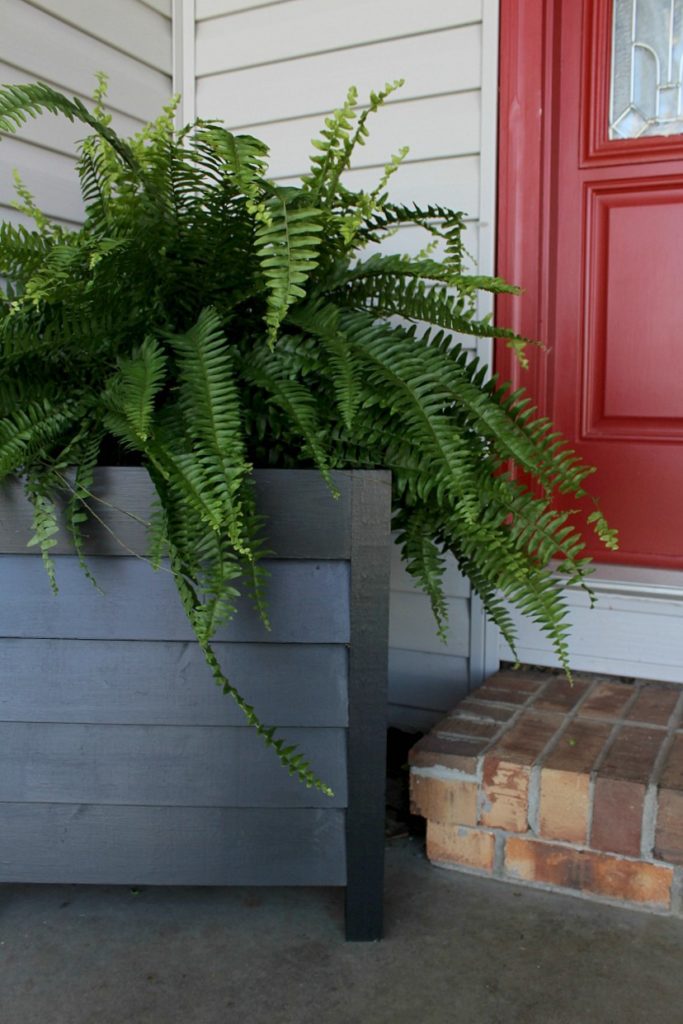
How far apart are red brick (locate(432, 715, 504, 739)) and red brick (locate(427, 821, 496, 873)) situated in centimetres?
16

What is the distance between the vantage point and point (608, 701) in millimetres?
1803

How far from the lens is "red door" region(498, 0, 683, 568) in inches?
73.7

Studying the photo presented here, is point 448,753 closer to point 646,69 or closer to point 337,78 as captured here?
point 646,69

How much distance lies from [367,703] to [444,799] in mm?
370

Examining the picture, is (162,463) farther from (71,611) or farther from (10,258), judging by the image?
(10,258)

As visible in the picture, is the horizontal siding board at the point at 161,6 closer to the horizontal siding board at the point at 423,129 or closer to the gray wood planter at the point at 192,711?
the horizontal siding board at the point at 423,129

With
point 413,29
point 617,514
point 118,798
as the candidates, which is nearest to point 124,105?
point 413,29

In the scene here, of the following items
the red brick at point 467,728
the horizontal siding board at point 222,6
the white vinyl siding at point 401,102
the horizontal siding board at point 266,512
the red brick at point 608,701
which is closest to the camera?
the horizontal siding board at point 266,512

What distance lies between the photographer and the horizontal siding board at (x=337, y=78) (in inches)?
77.5

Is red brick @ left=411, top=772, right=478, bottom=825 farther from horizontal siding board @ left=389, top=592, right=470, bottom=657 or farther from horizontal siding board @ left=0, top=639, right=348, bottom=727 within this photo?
horizontal siding board @ left=389, top=592, right=470, bottom=657

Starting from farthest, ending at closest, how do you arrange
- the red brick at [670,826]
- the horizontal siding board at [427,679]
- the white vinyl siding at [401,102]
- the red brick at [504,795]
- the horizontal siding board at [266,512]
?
the horizontal siding board at [427,679] < the white vinyl siding at [401,102] < the red brick at [504,795] < the red brick at [670,826] < the horizontal siding board at [266,512]

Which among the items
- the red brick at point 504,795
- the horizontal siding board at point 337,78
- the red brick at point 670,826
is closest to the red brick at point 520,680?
the red brick at point 504,795

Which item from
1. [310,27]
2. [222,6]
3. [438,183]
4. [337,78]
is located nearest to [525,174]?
[438,183]

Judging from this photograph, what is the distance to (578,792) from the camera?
146 centimetres
